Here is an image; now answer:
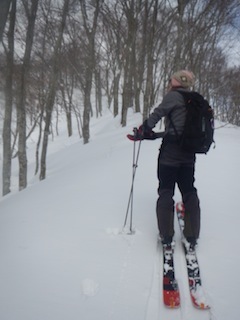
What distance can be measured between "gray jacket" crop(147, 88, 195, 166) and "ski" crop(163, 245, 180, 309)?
1067mm

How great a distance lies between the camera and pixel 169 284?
2.84m

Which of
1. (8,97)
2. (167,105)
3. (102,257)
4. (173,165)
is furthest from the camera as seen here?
(8,97)

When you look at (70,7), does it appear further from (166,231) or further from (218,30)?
(166,231)

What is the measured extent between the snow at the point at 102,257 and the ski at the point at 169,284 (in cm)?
7

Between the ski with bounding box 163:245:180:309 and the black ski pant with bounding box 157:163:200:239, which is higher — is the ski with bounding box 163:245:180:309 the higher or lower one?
the lower one

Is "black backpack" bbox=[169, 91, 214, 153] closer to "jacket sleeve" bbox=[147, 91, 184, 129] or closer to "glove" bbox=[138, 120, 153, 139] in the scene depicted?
"jacket sleeve" bbox=[147, 91, 184, 129]

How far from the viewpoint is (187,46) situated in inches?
552

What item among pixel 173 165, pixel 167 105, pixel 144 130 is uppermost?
pixel 167 105

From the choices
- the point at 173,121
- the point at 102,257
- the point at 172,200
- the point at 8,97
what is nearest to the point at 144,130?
the point at 173,121

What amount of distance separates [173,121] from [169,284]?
5.80 feet

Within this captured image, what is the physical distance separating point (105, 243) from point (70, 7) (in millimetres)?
10210

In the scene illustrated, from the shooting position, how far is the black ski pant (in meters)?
3.48

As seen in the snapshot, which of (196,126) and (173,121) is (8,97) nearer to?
(173,121)

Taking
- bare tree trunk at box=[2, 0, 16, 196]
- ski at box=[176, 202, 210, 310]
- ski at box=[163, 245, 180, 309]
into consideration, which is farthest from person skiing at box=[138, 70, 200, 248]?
bare tree trunk at box=[2, 0, 16, 196]
